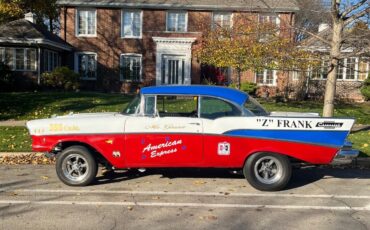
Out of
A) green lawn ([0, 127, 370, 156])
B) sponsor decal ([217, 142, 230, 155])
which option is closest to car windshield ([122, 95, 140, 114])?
sponsor decal ([217, 142, 230, 155])

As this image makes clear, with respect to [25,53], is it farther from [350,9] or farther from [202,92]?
[202,92]

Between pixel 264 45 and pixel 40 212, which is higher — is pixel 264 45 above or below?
above

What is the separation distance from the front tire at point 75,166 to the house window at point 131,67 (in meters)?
22.9

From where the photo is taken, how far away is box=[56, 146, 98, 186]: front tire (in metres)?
7.54

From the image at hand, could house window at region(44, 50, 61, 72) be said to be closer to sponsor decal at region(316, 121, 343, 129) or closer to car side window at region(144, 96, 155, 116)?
car side window at region(144, 96, 155, 116)

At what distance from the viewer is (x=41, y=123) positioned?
762 cm

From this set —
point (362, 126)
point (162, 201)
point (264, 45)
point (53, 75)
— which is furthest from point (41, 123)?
point (53, 75)

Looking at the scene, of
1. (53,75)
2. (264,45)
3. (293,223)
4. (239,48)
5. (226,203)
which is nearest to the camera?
(293,223)

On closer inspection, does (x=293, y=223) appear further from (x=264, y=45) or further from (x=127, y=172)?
(x=264, y=45)

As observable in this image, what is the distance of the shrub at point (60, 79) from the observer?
Result: 26516mm

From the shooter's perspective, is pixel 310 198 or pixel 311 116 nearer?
pixel 310 198

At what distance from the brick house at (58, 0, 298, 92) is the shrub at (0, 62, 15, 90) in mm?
4807

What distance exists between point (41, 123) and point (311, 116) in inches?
179

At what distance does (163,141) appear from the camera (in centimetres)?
740
